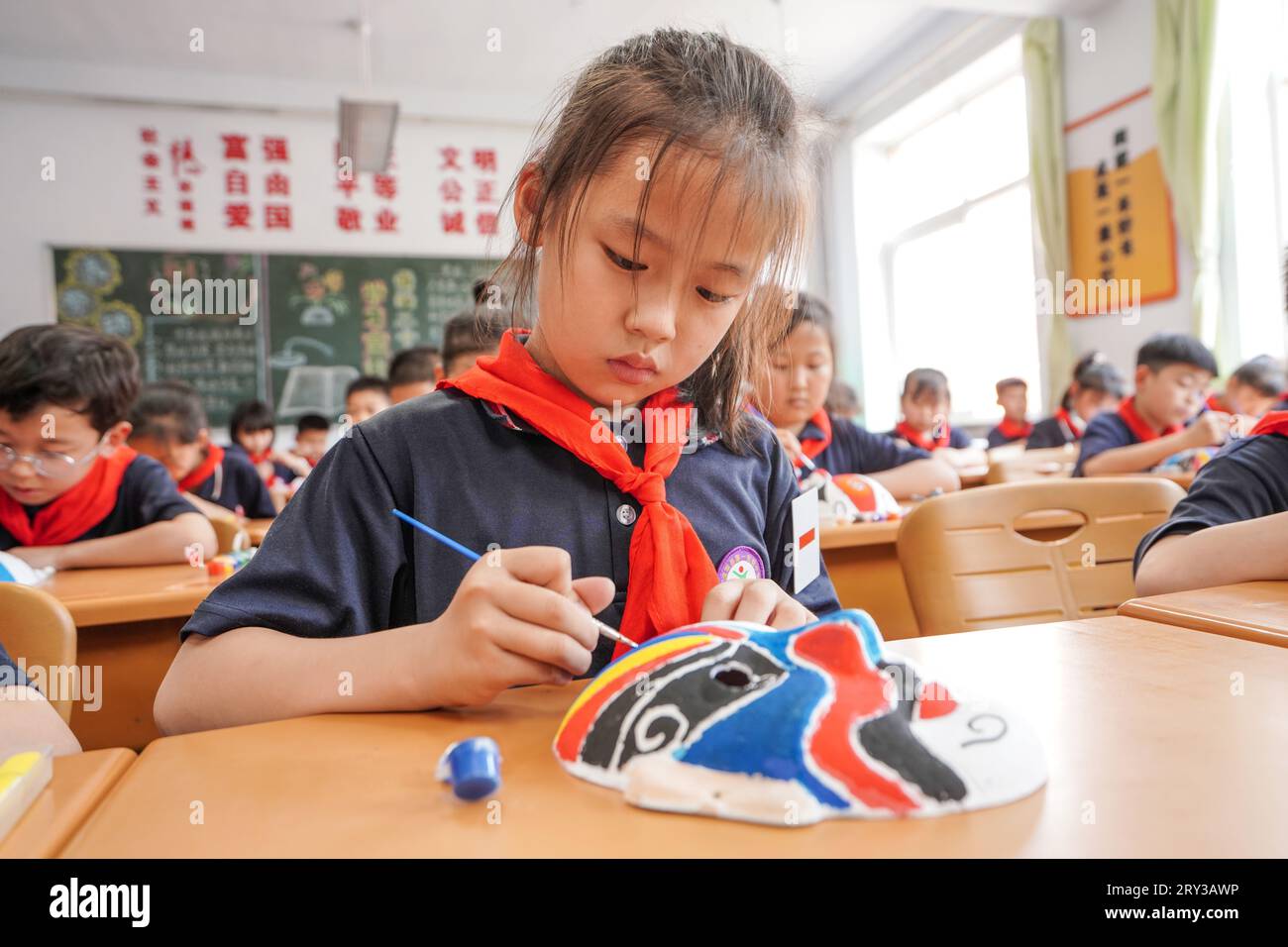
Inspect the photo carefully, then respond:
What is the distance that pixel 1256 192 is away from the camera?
4223mm

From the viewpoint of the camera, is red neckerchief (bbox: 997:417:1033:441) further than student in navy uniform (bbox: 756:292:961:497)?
Yes

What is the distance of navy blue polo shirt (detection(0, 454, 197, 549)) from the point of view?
6.64ft

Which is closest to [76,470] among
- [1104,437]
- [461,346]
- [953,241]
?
[461,346]

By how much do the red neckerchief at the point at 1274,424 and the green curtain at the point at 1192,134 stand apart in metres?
3.43

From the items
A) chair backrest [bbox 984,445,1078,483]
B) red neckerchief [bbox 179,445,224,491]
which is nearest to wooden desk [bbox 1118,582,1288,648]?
chair backrest [bbox 984,445,1078,483]

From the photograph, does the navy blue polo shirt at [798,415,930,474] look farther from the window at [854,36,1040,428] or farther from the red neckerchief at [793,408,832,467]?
the window at [854,36,1040,428]

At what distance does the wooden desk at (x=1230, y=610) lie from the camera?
2.37ft

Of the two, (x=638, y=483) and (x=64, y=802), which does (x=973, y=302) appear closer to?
(x=638, y=483)

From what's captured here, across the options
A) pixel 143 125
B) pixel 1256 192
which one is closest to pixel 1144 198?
pixel 1256 192

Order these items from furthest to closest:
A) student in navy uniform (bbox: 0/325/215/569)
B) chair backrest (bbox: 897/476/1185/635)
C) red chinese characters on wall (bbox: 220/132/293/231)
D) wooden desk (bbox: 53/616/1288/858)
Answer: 1. red chinese characters on wall (bbox: 220/132/293/231)
2. student in navy uniform (bbox: 0/325/215/569)
3. chair backrest (bbox: 897/476/1185/635)
4. wooden desk (bbox: 53/616/1288/858)

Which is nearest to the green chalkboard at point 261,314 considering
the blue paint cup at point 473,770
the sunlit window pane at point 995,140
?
the sunlit window pane at point 995,140

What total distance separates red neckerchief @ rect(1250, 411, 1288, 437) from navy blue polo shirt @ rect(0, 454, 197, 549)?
1957mm
